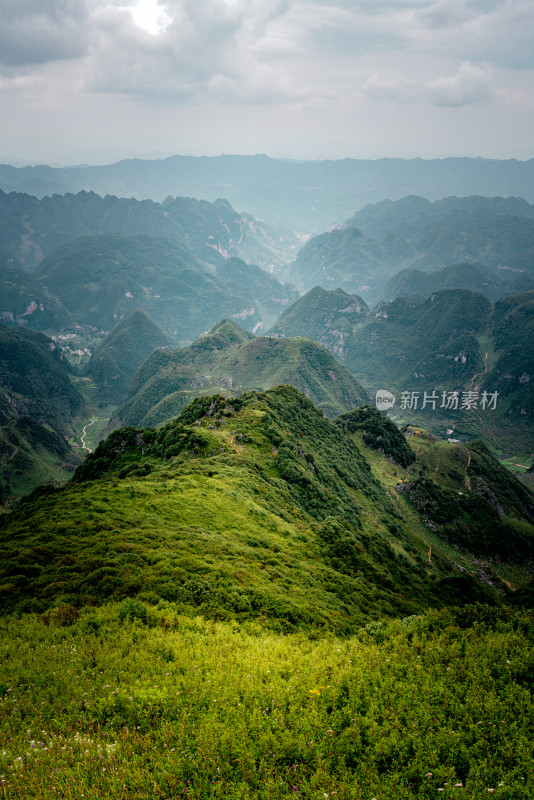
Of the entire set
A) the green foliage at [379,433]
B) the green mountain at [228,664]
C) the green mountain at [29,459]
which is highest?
the green mountain at [228,664]

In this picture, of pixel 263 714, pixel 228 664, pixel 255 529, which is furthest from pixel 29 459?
pixel 263 714

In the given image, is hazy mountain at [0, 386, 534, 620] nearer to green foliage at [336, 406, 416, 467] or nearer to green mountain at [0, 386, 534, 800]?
green mountain at [0, 386, 534, 800]

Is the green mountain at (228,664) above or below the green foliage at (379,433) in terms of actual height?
above

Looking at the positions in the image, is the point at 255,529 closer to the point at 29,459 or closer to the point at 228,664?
the point at 228,664

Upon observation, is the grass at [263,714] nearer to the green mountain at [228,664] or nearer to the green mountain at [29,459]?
the green mountain at [228,664]

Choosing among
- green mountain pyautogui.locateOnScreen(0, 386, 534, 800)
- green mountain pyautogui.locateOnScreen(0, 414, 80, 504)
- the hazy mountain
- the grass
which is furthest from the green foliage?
green mountain pyautogui.locateOnScreen(0, 414, 80, 504)

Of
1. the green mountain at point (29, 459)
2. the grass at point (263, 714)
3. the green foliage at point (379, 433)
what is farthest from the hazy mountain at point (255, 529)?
the green mountain at point (29, 459)
